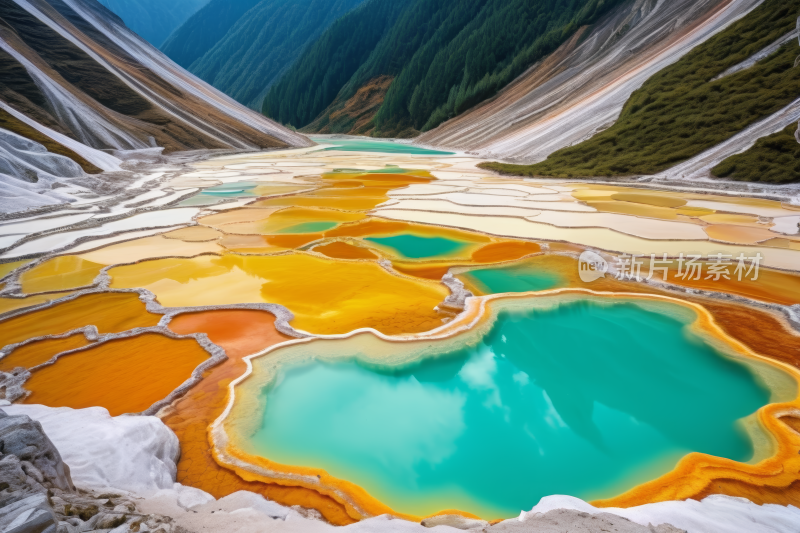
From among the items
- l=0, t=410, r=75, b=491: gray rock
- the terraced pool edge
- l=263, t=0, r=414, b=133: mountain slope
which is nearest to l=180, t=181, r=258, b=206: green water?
the terraced pool edge

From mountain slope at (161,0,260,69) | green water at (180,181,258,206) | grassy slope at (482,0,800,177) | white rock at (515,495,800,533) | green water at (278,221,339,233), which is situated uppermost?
mountain slope at (161,0,260,69)

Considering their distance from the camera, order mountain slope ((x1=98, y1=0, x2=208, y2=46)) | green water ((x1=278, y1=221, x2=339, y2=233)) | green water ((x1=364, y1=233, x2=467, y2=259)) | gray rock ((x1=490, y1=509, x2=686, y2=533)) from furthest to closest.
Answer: mountain slope ((x1=98, y1=0, x2=208, y2=46))
green water ((x1=278, y1=221, x2=339, y2=233))
green water ((x1=364, y1=233, x2=467, y2=259))
gray rock ((x1=490, y1=509, x2=686, y2=533))

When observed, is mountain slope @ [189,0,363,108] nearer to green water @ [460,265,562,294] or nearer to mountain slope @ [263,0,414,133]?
mountain slope @ [263,0,414,133]

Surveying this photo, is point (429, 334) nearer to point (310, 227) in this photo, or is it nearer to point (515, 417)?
point (515, 417)

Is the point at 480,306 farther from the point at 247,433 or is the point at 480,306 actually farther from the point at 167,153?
the point at 167,153

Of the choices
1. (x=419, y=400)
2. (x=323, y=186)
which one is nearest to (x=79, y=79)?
(x=323, y=186)

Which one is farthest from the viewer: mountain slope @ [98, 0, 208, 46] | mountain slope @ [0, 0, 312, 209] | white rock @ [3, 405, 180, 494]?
mountain slope @ [98, 0, 208, 46]
